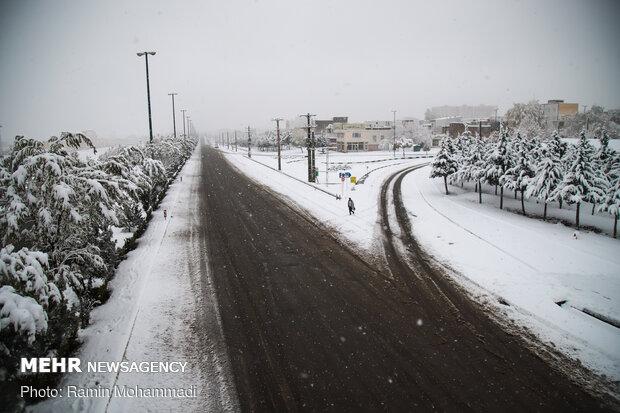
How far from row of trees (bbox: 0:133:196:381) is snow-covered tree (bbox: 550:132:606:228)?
26.6m

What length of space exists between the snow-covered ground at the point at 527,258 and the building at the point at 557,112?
96057 millimetres

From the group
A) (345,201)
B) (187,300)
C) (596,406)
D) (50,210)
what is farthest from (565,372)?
(345,201)

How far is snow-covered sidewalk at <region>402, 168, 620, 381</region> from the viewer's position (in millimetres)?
9438

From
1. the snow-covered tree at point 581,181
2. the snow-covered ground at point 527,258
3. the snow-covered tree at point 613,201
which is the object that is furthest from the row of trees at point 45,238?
the snow-covered tree at point 581,181

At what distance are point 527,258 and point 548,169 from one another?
14132mm

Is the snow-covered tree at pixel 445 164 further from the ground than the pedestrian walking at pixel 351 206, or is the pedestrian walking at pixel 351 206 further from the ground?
the snow-covered tree at pixel 445 164

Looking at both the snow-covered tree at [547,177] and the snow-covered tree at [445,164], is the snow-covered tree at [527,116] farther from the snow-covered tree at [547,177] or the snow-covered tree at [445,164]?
the snow-covered tree at [547,177]

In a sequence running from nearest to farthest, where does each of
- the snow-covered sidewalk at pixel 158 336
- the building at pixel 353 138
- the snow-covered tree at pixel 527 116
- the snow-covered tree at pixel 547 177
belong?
the snow-covered sidewalk at pixel 158 336
the snow-covered tree at pixel 547 177
the snow-covered tree at pixel 527 116
the building at pixel 353 138

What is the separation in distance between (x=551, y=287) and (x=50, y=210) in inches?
611

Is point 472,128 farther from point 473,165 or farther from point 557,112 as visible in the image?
point 473,165

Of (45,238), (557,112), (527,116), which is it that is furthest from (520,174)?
(557,112)

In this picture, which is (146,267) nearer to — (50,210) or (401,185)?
(50,210)

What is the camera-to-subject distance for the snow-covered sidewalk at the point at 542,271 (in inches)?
372

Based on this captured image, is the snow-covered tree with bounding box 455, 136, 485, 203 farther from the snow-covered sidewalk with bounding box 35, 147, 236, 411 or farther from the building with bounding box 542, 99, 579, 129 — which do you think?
the building with bounding box 542, 99, 579, 129
